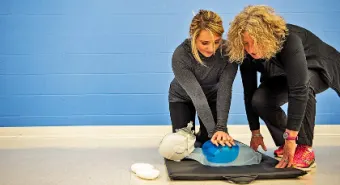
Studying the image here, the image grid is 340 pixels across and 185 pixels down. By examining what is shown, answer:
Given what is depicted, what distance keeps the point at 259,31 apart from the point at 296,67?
0.26m

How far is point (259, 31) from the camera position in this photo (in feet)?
6.72

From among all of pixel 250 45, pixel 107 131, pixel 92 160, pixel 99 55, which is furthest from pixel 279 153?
pixel 99 55

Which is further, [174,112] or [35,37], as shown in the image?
[35,37]

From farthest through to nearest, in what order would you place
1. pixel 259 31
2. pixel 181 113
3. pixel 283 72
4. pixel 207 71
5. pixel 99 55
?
pixel 99 55 → pixel 181 113 → pixel 207 71 → pixel 283 72 → pixel 259 31

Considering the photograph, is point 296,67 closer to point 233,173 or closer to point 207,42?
point 207,42

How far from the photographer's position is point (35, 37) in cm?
346

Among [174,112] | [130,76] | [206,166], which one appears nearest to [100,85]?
[130,76]

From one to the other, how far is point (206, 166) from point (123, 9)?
65.5 inches

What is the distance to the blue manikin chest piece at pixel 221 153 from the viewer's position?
2277 millimetres

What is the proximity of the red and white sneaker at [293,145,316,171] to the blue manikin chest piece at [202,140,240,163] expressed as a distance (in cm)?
31

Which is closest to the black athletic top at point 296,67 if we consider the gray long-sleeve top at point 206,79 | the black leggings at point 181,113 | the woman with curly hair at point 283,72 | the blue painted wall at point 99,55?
the woman with curly hair at point 283,72

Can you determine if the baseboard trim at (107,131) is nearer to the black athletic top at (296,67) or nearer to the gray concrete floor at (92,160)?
the gray concrete floor at (92,160)

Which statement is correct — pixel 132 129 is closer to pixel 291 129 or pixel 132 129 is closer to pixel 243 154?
pixel 243 154

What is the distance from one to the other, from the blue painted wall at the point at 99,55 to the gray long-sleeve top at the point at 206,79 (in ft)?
3.20
